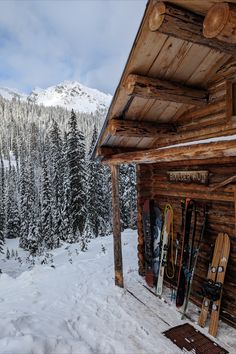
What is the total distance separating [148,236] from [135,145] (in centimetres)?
254

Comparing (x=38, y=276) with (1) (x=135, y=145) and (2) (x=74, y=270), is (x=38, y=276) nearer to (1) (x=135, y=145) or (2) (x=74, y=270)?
(2) (x=74, y=270)

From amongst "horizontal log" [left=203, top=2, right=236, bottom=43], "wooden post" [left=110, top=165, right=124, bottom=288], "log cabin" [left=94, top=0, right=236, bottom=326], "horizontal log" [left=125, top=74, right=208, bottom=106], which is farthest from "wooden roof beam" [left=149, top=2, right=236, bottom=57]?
"wooden post" [left=110, top=165, right=124, bottom=288]

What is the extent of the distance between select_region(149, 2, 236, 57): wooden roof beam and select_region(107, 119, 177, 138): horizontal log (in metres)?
2.31

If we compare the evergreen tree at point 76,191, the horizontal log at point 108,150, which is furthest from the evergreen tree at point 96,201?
the horizontal log at point 108,150

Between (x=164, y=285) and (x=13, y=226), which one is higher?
(x=164, y=285)

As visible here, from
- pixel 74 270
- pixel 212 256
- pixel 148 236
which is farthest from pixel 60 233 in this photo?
pixel 212 256

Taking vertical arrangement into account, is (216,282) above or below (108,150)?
below

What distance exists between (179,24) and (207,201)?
372cm

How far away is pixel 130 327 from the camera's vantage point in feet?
16.9

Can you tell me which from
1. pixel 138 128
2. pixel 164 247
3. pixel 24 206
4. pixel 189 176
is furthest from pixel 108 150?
pixel 24 206

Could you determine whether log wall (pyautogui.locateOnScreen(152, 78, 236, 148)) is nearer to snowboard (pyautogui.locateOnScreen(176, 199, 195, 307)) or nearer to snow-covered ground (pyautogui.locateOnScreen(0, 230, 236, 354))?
snowboard (pyautogui.locateOnScreen(176, 199, 195, 307))

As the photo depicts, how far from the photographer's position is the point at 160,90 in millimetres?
4484

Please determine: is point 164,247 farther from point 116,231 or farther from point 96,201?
point 96,201

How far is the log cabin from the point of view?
3301 millimetres
